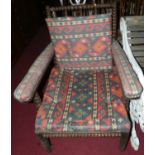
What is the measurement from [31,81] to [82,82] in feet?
1.29

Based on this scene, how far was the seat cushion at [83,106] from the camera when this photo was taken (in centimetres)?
119

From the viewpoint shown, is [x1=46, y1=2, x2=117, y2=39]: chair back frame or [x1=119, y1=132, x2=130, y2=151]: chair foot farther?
[x1=46, y1=2, x2=117, y2=39]: chair back frame

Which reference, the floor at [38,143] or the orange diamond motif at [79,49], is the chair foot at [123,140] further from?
the orange diamond motif at [79,49]

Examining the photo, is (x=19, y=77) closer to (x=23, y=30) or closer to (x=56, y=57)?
(x=23, y=30)

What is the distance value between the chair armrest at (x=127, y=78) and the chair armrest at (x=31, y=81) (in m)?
0.45

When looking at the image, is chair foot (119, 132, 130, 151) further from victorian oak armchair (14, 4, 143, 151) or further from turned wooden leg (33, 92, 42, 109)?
turned wooden leg (33, 92, 42, 109)

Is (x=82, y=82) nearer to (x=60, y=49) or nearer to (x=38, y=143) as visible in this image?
(x=60, y=49)

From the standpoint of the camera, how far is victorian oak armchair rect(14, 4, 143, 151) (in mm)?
1180

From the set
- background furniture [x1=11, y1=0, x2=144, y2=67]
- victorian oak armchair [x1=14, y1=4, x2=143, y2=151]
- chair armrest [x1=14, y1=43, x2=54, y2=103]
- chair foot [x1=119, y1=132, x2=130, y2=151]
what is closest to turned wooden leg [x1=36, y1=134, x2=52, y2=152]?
victorian oak armchair [x1=14, y1=4, x2=143, y2=151]

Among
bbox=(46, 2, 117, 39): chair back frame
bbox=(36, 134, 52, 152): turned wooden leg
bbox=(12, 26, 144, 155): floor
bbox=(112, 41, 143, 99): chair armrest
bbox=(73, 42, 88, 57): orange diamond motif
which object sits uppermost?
bbox=(46, 2, 117, 39): chair back frame

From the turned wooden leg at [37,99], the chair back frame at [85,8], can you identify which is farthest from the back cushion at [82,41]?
the turned wooden leg at [37,99]
